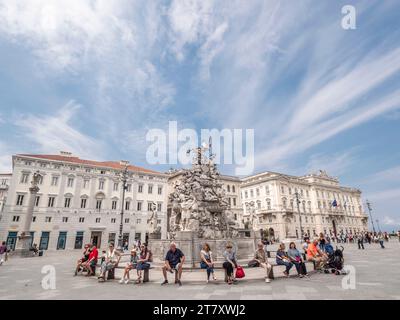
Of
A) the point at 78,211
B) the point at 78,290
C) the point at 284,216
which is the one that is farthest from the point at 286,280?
the point at 284,216

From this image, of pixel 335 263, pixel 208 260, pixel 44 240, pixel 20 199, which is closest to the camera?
pixel 208 260

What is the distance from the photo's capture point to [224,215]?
17625mm

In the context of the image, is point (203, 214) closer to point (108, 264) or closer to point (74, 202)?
point (108, 264)

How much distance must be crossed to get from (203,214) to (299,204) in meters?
56.2

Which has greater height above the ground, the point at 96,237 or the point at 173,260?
the point at 96,237

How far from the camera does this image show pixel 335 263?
9.87 metres

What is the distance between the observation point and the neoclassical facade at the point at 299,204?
5819 centimetres

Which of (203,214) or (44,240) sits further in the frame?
(44,240)

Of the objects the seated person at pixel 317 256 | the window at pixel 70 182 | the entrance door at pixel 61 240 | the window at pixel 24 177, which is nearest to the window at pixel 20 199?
the window at pixel 24 177

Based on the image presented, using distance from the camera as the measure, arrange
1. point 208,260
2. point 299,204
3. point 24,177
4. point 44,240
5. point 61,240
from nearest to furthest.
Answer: point 208,260
point 44,240
point 24,177
point 61,240
point 299,204

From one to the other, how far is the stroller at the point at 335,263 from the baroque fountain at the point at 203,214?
17.9ft

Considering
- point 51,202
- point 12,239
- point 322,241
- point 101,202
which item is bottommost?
point 12,239

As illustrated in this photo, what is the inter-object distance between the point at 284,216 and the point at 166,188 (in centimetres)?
3022

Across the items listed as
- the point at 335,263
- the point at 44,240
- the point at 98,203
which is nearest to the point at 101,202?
the point at 98,203
